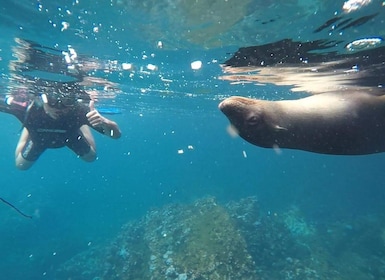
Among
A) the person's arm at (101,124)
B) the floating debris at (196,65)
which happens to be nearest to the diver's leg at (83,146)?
the person's arm at (101,124)

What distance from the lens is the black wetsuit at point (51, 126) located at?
11.3 meters

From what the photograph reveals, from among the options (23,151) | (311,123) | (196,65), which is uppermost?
(196,65)

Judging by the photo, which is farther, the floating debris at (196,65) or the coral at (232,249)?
the coral at (232,249)

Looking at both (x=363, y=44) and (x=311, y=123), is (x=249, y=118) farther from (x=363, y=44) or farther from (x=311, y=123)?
(x=363, y=44)

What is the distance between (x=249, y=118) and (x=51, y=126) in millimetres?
10549

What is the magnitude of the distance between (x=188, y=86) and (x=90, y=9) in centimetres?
1261

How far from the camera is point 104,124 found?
9.20 meters

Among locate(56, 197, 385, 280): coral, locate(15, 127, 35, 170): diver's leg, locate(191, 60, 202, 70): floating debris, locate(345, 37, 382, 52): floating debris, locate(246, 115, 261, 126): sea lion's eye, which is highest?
locate(191, 60, 202, 70): floating debris

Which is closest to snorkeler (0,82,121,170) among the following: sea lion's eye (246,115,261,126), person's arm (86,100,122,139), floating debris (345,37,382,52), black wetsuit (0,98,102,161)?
black wetsuit (0,98,102,161)

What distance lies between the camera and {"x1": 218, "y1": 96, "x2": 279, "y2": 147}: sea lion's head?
2633 millimetres

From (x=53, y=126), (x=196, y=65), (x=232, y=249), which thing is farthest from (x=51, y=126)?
(x=232, y=249)

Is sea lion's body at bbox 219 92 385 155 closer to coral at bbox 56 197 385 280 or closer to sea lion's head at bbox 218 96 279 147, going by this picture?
sea lion's head at bbox 218 96 279 147

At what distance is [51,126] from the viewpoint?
1140 cm

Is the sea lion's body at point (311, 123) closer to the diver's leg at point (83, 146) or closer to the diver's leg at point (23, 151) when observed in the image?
the diver's leg at point (83, 146)
